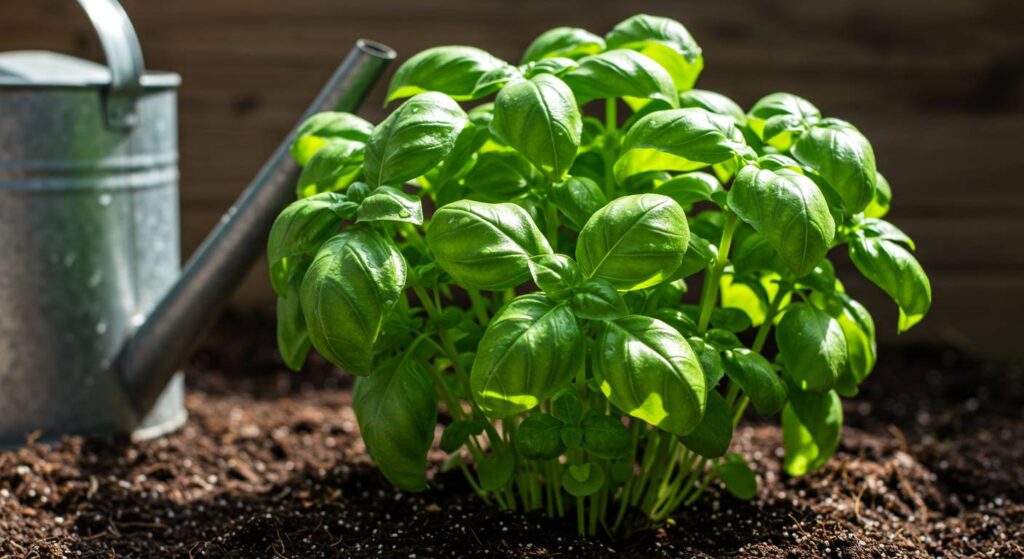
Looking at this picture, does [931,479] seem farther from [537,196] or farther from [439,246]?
[439,246]

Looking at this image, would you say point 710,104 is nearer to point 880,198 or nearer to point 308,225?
point 880,198

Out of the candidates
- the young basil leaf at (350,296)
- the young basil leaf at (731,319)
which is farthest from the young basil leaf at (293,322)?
the young basil leaf at (731,319)

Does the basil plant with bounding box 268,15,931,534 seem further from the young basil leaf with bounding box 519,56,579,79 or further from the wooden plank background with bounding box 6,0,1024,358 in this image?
the wooden plank background with bounding box 6,0,1024,358

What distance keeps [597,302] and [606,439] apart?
0.15 meters

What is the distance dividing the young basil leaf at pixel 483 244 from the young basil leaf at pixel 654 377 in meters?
0.11

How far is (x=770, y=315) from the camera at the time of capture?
3.86 ft

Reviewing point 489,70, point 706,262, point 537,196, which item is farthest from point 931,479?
point 489,70

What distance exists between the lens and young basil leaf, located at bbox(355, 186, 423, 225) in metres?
1.01

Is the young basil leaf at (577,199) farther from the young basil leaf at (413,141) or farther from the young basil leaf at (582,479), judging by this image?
the young basil leaf at (582,479)

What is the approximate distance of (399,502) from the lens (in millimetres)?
1329

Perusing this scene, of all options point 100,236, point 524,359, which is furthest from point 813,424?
point 100,236

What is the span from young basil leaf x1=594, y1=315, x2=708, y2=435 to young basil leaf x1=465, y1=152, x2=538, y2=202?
24 centimetres

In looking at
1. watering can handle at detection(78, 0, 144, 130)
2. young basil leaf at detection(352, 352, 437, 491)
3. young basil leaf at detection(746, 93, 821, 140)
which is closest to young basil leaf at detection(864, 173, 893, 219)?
young basil leaf at detection(746, 93, 821, 140)

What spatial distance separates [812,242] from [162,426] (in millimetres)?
1105
